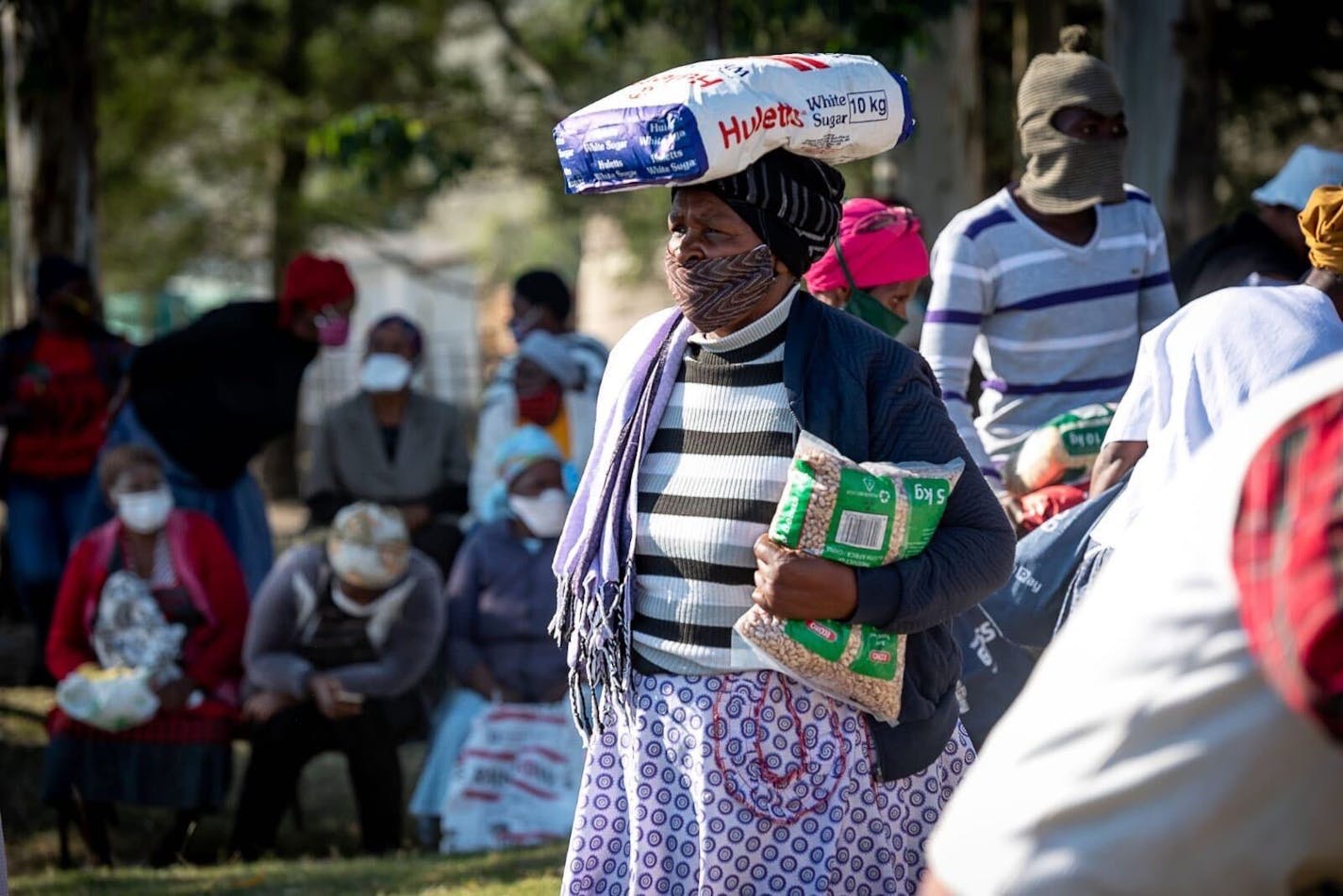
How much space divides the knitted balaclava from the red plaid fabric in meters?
3.71

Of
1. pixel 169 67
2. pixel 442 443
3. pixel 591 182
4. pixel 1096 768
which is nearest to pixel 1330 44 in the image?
pixel 442 443

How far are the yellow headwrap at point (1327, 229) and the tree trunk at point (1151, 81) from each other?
269 inches

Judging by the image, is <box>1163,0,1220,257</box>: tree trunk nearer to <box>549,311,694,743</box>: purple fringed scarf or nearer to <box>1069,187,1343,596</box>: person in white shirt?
<box>1069,187,1343,596</box>: person in white shirt

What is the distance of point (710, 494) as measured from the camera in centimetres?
349

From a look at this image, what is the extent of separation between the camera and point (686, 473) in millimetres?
3533

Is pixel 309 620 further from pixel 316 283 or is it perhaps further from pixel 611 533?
pixel 611 533

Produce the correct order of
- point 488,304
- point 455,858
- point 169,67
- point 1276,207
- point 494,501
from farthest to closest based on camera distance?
point 488,304 < point 169,67 < point 494,501 < point 455,858 < point 1276,207

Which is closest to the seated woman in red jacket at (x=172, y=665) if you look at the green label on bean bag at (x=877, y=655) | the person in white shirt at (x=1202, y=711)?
the green label on bean bag at (x=877, y=655)

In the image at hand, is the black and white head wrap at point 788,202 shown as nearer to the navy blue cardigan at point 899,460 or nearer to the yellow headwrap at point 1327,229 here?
the navy blue cardigan at point 899,460

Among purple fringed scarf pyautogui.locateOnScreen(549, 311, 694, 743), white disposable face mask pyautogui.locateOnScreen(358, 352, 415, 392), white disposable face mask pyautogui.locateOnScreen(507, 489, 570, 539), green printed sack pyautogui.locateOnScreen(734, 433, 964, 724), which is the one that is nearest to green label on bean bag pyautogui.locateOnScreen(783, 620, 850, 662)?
green printed sack pyautogui.locateOnScreen(734, 433, 964, 724)

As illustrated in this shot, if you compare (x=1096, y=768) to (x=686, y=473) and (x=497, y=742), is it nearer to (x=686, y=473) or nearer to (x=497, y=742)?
(x=686, y=473)

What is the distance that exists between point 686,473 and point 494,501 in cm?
535

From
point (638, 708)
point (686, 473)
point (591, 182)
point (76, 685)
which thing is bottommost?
point (76, 685)

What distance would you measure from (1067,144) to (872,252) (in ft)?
2.61
